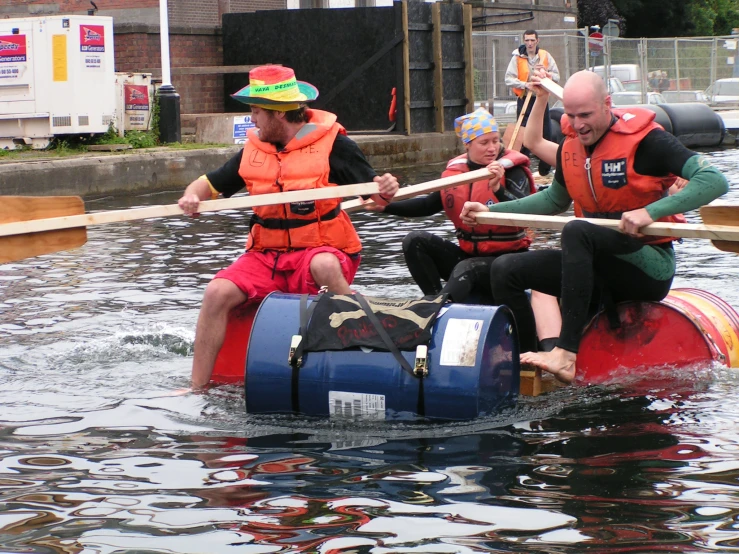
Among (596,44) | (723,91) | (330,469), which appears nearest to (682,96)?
(723,91)

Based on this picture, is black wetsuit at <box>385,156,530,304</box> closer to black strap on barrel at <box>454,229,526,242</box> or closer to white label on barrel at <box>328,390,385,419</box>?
black strap on barrel at <box>454,229,526,242</box>

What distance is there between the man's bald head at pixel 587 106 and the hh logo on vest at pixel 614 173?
131 mm

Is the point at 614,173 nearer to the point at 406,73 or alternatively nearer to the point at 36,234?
the point at 36,234

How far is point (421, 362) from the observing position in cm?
473

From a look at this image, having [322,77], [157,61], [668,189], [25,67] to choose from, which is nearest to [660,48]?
[322,77]

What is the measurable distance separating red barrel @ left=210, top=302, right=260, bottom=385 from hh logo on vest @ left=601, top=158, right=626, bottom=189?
68.1 inches

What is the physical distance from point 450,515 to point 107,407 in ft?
6.74

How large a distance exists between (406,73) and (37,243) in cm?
1359

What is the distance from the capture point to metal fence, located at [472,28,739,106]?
2350cm

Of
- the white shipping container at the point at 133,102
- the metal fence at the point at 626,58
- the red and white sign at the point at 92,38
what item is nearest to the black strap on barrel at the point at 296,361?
the red and white sign at the point at 92,38

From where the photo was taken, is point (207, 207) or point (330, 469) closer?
point (330, 469)

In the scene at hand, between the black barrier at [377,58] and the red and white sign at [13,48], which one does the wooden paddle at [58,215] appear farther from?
the black barrier at [377,58]

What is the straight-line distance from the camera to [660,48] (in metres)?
25.6

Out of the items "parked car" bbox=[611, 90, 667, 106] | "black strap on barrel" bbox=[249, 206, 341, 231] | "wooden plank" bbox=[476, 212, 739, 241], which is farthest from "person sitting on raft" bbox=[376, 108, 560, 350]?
"parked car" bbox=[611, 90, 667, 106]
